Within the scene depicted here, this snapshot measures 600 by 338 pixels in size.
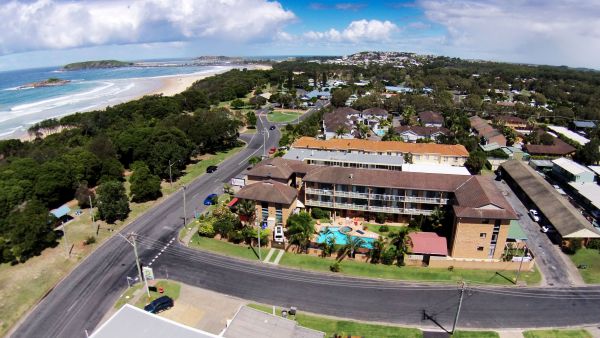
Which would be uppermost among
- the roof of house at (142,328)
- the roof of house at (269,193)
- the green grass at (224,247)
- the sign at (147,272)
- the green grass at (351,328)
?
the roof of house at (269,193)

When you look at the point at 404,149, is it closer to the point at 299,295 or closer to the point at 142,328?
the point at 299,295

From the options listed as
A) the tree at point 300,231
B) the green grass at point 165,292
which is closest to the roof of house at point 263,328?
the green grass at point 165,292

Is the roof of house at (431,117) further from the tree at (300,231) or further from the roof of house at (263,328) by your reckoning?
the roof of house at (263,328)

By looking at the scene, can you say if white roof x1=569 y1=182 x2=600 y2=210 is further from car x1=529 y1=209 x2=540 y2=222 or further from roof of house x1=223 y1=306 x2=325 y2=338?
roof of house x1=223 y1=306 x2=325 y2=338

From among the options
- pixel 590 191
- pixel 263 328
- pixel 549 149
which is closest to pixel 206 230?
pixel 263 328

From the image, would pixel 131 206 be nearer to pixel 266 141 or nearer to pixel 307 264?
pixel 307 264

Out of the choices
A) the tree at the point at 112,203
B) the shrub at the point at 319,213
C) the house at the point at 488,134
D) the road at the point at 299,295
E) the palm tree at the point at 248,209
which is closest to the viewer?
the road at the point at 299,295
